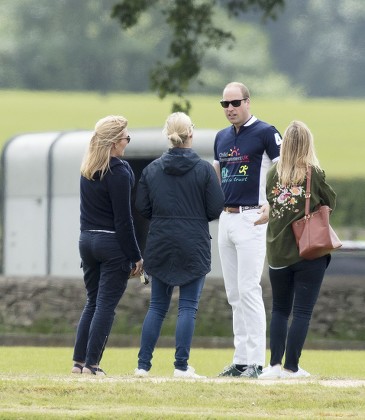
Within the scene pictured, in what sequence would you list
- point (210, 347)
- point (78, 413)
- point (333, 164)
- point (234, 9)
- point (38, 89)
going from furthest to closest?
point (38, 89)
point (333, 164)
point (234, 9)
point (210, 347)
point (78, 413)

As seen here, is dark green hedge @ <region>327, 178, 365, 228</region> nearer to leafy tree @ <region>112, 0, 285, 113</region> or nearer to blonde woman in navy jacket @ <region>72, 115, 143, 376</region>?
leafy tree @ <region>112, 0, 285, 113</region>

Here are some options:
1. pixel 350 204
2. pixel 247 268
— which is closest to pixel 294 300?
pixel 247 268

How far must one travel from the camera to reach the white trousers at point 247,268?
10.6m

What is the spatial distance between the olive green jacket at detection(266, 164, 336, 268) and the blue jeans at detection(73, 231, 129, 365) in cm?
100

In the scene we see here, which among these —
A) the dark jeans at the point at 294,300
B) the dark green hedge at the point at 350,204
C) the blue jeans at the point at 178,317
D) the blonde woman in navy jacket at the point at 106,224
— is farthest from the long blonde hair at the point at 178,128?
the dark green hedge at the point at 350,204

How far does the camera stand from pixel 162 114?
6800 cm

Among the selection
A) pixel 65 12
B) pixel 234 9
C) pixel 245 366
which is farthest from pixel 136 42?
pixel 245 366

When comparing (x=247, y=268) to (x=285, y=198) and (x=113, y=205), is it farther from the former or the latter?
(x=113, y=205)

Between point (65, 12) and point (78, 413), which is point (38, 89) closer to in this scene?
point (65, 12)

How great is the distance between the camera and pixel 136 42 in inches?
3162

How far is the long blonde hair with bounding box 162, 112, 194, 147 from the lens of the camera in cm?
1024

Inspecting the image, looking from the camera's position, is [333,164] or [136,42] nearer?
[333,164]

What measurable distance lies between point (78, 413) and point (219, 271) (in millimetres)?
11649

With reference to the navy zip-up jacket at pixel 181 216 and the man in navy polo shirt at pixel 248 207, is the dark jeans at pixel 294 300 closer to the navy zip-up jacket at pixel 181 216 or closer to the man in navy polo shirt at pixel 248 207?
the man in navy polo shirt at pixel 248 207
